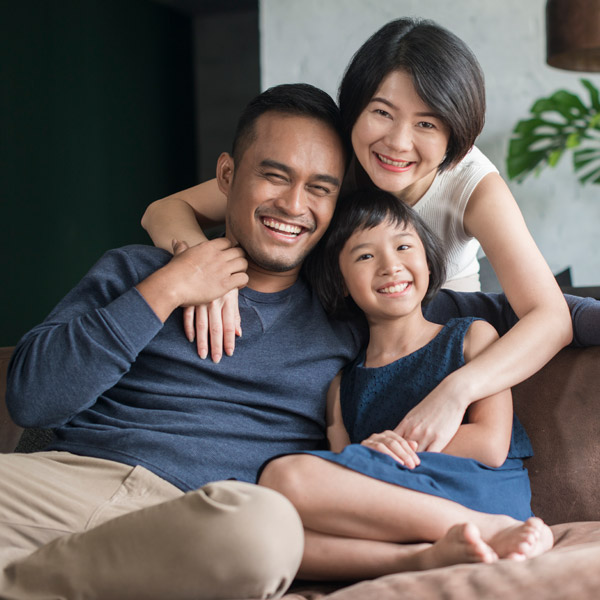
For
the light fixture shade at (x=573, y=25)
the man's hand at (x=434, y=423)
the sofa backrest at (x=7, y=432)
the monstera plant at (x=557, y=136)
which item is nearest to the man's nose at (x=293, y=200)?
the man's hand at (x=434, y=423)

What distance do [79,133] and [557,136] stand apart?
314cm

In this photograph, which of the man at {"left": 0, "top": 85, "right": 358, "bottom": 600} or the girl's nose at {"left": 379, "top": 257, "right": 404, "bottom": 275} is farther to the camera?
the girl's nose at {"left": 379, "top": 257, "right": 404, "bottom": 275}

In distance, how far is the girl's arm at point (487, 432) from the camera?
134 cm

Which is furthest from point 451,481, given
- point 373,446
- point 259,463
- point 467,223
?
point 467,223

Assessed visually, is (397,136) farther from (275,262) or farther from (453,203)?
(275,262)

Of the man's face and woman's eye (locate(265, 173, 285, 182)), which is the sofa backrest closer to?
the man's face

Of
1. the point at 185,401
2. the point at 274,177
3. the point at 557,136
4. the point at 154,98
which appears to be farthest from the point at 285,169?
the point at 154,98

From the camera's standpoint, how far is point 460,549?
1.06 meters

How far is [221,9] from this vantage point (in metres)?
6.35

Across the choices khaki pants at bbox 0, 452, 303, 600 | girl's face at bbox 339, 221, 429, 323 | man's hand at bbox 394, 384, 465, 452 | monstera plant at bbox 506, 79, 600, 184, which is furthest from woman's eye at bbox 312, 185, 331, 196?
monstera plant at bbox 506, 79, 600, 184

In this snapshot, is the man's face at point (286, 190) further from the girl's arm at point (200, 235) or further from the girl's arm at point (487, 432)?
the girl's arm at point (487, 432)

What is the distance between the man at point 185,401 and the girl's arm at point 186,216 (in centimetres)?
10

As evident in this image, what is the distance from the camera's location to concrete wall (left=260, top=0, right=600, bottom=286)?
450cm

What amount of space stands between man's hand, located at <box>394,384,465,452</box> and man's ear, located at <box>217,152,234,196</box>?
2.21ft
